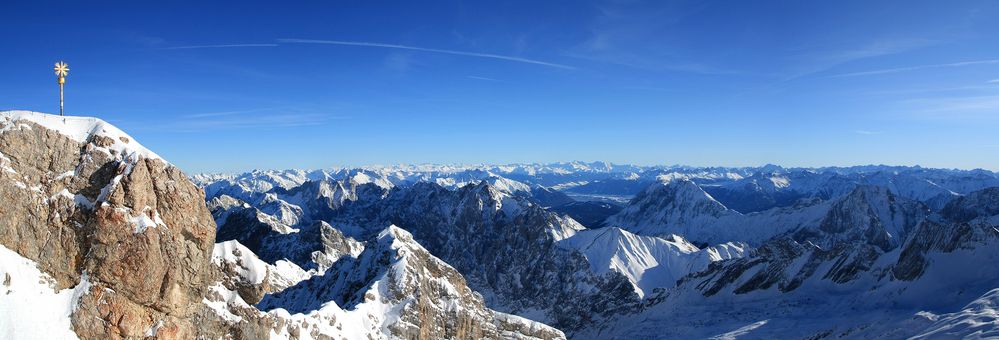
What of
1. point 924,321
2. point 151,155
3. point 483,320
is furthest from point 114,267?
point 924,321

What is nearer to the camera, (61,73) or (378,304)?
(61,73)

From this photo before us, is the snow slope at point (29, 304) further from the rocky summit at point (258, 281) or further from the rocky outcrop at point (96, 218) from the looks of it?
the rocky outcrop at point (96, 218)

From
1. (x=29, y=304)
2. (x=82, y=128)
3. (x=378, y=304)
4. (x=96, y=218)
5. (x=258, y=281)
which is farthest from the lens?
(x=258, y=281)

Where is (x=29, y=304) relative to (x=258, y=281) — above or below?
above

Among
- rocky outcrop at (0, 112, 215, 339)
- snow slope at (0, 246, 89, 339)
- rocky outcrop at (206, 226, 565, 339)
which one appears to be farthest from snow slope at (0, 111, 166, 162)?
rocky outcrop at (206, 226, 565, 339)

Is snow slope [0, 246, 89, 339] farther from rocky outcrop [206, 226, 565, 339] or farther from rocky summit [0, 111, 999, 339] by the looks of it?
rocky outcrop [206, 226, 565, 339]

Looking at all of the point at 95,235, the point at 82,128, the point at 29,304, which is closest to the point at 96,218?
the point at 95,235

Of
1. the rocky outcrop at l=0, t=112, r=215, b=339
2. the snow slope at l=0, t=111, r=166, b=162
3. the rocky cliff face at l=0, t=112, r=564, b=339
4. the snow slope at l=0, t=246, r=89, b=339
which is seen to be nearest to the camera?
the snow slope at l=0, t=246, r=89, b=339

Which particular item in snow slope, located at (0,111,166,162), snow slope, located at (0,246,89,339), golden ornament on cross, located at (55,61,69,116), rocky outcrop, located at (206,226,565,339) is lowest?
rocky outcrop, located at (206,226,565,339)

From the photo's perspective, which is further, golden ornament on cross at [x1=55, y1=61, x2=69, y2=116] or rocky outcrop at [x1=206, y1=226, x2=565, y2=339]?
rocky outcrop at [x1=206, y1=226, x2=565, y2=339]

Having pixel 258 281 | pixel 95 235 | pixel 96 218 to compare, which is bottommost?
pixel 258 281

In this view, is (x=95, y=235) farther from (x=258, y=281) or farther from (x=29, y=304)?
(x=258, y=281)

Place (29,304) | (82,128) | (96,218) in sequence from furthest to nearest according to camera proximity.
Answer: (82,128), (96,218), (29,304)
